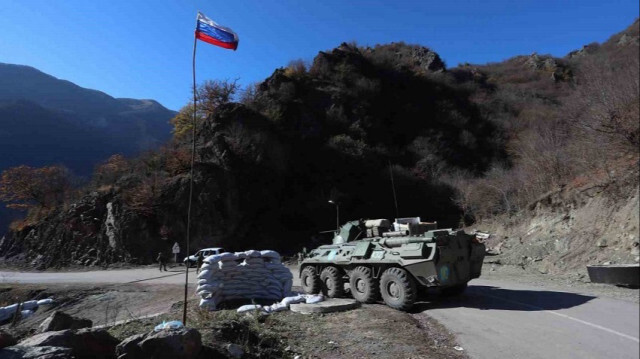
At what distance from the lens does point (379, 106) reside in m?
52.7

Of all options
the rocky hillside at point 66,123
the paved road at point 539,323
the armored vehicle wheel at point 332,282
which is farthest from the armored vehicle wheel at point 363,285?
the rocky hillside at point 66,123

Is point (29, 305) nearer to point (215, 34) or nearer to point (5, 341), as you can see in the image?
point (5, 341)

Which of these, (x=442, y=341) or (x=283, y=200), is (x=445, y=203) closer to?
(x=283, y=200)

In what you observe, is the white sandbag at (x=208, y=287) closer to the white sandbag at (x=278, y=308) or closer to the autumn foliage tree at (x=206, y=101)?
the white sandbag at (x=278, y=308)

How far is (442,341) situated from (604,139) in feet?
12.7

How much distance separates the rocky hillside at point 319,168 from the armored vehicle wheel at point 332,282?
11.5 metres

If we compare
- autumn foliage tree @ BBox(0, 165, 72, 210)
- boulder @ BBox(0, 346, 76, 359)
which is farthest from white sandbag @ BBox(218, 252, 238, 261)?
autumn foliage tree @ BBox(0, 165, 72, 210)

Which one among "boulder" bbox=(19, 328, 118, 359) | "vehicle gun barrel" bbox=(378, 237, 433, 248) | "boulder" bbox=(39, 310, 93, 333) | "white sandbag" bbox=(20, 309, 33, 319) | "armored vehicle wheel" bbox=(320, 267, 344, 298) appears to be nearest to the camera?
"boulder" bbox=(19, 328, 118, 359)

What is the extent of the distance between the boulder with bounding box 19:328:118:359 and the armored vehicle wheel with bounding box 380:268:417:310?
590cm

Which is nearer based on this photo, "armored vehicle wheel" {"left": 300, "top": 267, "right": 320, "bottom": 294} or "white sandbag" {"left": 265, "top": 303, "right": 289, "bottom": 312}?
"white sandbag" {"left": 265, "top": 303, "right": 289, "bottom": 312}

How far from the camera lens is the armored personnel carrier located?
9.66 m

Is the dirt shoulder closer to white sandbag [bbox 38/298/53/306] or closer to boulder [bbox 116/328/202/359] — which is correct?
boulder [bbox 116/328/202/359]

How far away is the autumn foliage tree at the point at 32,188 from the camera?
39188 millimetres

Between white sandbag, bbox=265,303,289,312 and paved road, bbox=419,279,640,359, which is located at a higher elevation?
paved road, bbox=419,279,640,359
